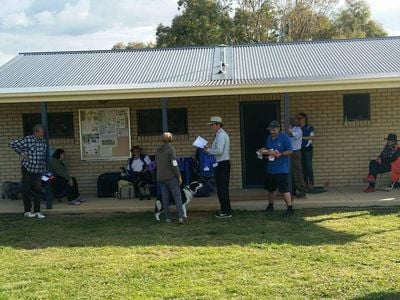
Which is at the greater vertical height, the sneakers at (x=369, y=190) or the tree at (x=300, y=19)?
the tree at (x=300, y=19)

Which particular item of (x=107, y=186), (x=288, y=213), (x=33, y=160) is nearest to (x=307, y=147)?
(x=288, y=213)

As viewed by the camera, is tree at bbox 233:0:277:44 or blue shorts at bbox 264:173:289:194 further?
tree at bbox 233:0:277:44

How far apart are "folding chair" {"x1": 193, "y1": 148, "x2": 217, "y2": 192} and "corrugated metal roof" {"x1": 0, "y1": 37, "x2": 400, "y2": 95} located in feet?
5.42

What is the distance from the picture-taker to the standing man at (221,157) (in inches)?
360

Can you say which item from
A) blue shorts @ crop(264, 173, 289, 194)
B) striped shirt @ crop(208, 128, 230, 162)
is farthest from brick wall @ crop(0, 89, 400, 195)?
striped shirt @ crop(208, 128, 230, 162)

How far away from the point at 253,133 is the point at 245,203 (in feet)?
8.26

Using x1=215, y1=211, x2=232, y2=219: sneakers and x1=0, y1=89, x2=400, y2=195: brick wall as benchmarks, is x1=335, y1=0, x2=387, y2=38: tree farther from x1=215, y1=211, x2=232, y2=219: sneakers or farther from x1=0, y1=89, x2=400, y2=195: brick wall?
x1=215, y1=211, x2=232, y2=219: sneakers

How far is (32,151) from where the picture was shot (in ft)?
31.8

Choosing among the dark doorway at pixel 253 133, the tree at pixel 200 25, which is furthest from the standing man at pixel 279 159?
the tree at pixel 200 25

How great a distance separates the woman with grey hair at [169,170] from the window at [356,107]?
16.3 ft

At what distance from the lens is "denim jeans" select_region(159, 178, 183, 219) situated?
29.8ft

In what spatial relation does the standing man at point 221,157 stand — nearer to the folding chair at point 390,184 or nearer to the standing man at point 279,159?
the standing man at point 279,159

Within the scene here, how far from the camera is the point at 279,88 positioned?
9922 millimetres

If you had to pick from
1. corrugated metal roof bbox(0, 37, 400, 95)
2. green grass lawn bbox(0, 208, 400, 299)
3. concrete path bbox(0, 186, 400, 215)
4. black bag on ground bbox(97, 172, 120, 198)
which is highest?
corrugated metal roof bbox(0, 37, 400, 95)
